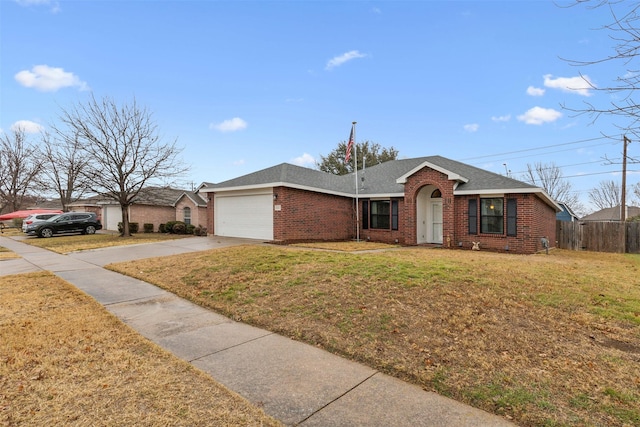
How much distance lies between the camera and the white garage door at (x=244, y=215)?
14773 millimetres

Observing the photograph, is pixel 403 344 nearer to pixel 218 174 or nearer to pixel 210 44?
pixel 210 44

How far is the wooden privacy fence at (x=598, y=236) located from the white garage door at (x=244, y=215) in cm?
1609

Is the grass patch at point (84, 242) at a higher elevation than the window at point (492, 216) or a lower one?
lower

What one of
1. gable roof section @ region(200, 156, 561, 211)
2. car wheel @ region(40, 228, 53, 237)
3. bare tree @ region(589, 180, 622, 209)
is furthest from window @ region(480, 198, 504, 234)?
bare tree @ region(589, 180, 622, 209)

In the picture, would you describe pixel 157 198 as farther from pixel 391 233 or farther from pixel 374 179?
pixel 391 233

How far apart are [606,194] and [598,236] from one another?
38223 millimetres

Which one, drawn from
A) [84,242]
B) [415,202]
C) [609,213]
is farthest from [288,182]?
[609,213]

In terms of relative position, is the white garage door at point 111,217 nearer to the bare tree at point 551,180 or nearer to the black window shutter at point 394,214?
the black window shutter at point 394,214

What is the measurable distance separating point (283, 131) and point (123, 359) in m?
19.8

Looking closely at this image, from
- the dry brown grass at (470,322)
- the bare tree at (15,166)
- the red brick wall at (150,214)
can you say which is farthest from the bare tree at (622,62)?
the bare tree at (15,166)

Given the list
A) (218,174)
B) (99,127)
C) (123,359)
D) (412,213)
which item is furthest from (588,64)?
(218,174)

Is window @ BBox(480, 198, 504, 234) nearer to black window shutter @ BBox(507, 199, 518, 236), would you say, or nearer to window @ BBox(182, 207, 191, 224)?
black window shutter @ BBox(507, 199, 518, 236)

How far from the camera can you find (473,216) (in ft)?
44.9

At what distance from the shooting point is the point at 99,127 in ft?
62.1
